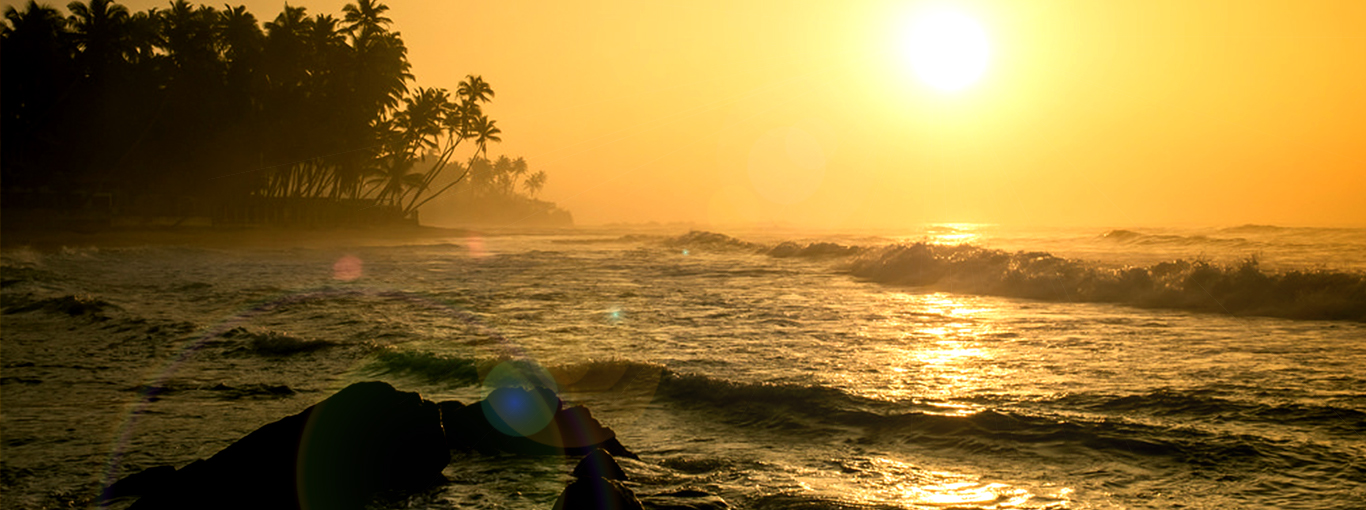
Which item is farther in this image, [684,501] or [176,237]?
[176,237]

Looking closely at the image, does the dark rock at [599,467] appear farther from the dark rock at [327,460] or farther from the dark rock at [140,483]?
the dark rock at [140,483]

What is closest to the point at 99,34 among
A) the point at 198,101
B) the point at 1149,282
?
the point at 198,101

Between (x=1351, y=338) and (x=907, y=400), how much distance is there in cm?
671

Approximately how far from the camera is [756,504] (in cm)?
397

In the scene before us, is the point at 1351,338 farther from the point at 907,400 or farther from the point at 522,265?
the point at 522,265

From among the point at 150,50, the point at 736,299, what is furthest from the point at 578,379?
the point at 150,50

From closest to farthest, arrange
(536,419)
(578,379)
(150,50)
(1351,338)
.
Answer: (536,419), (578,379), (1351,338), (150,50)

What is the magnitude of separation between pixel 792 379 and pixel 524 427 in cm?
268

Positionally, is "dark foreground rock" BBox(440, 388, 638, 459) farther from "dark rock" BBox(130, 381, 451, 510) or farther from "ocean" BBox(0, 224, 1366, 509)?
"dark rock" BBox(130, 381, 451, 510)

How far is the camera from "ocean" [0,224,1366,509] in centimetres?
434

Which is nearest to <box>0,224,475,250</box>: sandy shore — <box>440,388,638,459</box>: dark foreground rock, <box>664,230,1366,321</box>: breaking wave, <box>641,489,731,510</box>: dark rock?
<box>664,230,1366,321</box>: breaking wave

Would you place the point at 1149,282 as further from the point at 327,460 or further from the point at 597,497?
the point at 327,460

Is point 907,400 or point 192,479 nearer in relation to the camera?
point 192,479

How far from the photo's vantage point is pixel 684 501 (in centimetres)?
387
